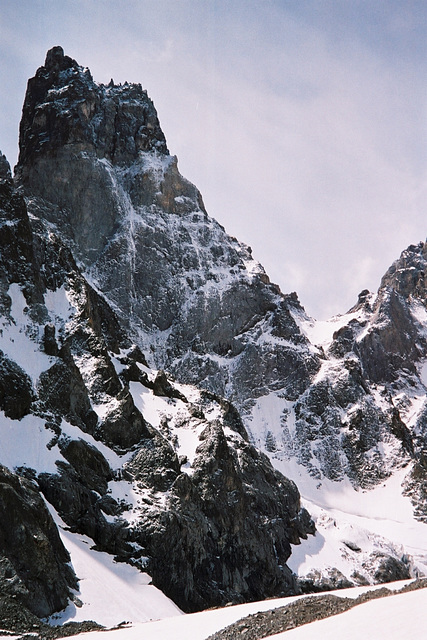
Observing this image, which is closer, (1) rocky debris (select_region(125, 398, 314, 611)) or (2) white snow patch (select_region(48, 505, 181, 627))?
(2) white snow patch (select_region(48, 505, 181, 627))

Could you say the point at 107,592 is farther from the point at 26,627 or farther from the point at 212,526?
the point at 212,526

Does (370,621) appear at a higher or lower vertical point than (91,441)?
lower

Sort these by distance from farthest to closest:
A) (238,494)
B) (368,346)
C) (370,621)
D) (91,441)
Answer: (368,346) < (238,494) < (91,441) < (370,621)

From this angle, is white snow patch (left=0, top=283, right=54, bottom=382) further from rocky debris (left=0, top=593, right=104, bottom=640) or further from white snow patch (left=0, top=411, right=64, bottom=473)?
rocky debris (left=0, top=593, right=104, bottom=640)

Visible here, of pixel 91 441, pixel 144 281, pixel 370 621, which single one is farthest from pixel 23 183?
pixel 370 621

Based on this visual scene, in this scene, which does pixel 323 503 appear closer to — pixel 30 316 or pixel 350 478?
pixel 350 478

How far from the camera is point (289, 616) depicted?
81.9 ft

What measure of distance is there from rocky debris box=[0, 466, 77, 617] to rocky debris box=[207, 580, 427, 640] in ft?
56.0

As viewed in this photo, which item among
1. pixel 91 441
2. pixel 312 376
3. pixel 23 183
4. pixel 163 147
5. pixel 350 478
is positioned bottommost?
pixel 91 441

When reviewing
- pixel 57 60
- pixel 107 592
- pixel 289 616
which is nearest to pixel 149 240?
pixel 57 60

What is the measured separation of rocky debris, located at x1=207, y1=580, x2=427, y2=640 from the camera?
23.2 metres

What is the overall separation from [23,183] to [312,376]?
7771 centimetres

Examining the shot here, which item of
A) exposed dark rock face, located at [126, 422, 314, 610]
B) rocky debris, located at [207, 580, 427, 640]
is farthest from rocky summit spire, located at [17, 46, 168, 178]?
rocky debris, located at [207, 580, 427, 640]

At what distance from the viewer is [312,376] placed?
152 metres
